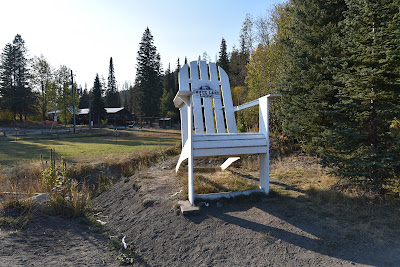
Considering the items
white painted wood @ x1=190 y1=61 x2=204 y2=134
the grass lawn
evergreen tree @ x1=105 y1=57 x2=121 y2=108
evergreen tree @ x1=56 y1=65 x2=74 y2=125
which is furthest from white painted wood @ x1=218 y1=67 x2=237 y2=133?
evergreen tree @ x1=105 y1=57 x2=121 y2=108

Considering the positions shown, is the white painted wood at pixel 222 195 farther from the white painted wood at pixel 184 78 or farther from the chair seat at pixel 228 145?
the white painted wood at pixel 184 78

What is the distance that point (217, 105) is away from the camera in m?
3.89

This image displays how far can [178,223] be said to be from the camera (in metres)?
2.41

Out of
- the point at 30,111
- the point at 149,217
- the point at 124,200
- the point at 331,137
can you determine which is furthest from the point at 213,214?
the point at 30,111

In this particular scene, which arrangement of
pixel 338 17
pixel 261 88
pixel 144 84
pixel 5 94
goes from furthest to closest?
pixel 144 84
pixel 5 94
pixel 261 88
pixel 338 17

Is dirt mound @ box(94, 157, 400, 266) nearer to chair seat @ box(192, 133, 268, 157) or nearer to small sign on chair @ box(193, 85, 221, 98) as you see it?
chair seat @ box(192, 133, 268, 157)

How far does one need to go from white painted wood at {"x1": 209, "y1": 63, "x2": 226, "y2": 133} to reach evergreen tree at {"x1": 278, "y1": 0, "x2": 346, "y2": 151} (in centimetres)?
169

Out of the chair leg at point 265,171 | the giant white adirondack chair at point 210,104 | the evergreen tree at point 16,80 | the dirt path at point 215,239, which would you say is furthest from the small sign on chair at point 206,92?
the evergreen tree at point 16,80

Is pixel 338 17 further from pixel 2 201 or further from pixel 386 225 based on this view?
pixel 2 201

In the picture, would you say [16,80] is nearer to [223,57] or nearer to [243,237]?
[223,57]

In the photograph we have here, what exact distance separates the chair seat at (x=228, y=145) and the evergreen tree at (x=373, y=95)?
0.97m

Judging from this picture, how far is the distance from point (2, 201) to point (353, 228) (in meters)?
3.67

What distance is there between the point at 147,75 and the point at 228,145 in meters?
28.2

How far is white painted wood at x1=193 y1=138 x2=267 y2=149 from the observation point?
266cm
